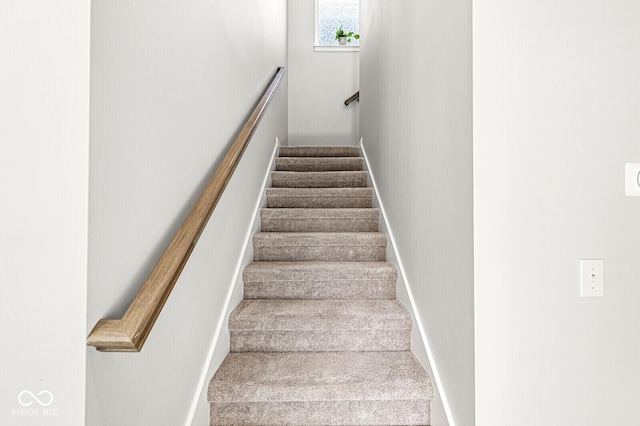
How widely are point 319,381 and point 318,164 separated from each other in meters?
2.25

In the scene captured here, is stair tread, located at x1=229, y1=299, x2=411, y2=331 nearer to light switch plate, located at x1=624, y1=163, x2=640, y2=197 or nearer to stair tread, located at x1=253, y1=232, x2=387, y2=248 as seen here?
stair tread, located at x1=253, y1=232, x2=387, y2=248

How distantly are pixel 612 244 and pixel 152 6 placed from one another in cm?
150

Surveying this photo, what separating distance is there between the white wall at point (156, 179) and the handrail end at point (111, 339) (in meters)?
0.04

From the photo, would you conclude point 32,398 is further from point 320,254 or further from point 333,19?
point 333,19

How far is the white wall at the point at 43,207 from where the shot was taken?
0.73 metres

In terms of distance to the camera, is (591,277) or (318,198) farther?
(318,198)

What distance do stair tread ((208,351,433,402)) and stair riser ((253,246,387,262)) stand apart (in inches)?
30.7

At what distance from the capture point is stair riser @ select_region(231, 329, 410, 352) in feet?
5.60

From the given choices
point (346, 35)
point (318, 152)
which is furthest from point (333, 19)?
point (318, 152)

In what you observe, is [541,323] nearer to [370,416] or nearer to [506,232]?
[506,232]

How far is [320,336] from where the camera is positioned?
5.59 ft

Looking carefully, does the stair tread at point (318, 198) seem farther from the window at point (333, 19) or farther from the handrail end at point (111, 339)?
the window at point (333, 19)

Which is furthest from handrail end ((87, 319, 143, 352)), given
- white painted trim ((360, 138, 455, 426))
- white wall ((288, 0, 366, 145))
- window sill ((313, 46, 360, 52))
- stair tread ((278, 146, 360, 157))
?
window sill ((313, 46, 360, 52))

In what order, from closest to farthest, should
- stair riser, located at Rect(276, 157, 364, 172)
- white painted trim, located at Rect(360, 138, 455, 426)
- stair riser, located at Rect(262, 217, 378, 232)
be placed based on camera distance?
white painted trim, located at Rect(360, 138, 455, 426) → stair riser, located at Rect(262, 217, 378, 232) → stair riser, located at Rect(276, 157, 364, 172)
